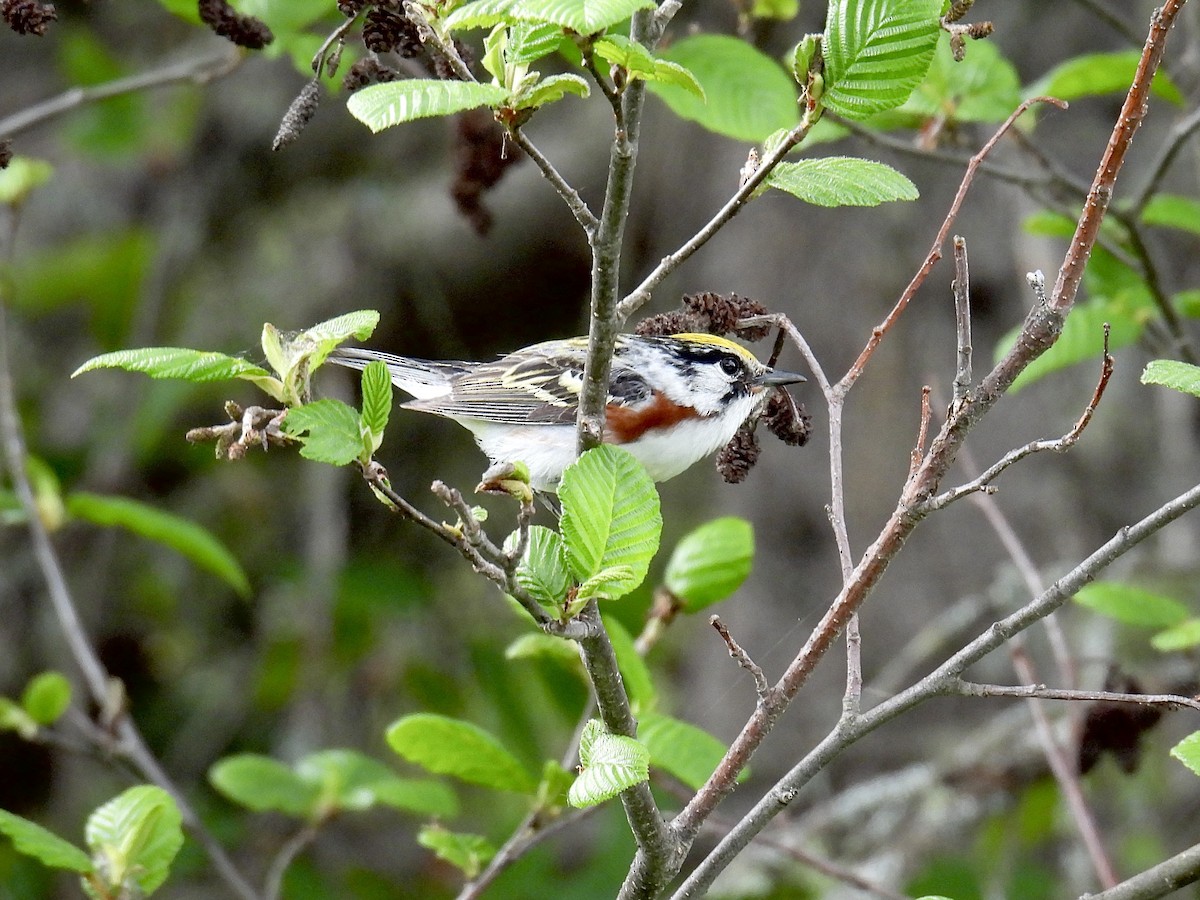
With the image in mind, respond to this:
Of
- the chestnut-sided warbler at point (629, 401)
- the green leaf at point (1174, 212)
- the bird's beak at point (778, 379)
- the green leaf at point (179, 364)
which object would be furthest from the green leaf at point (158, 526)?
the green leaf at point (1174, 212)

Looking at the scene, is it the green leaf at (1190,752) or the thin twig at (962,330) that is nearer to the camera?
the thin twig at (962,330)

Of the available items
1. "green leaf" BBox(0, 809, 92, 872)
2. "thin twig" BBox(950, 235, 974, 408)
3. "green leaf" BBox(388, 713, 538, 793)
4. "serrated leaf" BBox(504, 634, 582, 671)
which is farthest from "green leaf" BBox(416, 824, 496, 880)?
"thin twig" BBox(950, 235, 974, 408)

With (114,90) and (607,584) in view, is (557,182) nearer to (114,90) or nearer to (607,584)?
(607,584)

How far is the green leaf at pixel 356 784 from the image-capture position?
298 cm

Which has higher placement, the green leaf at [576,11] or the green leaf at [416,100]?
the green leaf at [576,11]

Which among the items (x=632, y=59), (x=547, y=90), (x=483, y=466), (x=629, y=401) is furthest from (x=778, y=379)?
(x=483, y=466)

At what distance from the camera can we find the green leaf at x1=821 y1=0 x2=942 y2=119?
4.91 ft

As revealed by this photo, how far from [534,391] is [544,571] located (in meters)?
1.80

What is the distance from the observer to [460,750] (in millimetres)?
2420

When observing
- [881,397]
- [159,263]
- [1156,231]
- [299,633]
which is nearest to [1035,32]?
[1156,231]

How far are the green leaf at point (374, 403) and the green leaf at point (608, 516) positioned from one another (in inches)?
9.6

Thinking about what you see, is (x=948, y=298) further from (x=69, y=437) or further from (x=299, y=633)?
(x=69, y=437)

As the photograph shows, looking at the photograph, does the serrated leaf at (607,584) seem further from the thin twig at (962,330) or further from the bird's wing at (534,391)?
the bird's wing at (534,391)

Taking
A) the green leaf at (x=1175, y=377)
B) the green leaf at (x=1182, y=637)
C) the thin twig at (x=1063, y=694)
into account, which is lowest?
the green leaf at (x=1182, y=637)
